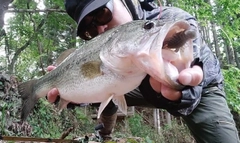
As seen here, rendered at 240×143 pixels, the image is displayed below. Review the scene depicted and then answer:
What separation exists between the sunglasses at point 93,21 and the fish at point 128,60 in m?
0.44

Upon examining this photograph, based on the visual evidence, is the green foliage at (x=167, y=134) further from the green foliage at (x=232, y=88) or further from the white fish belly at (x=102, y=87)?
the white fish belly at (x=102, y=87)

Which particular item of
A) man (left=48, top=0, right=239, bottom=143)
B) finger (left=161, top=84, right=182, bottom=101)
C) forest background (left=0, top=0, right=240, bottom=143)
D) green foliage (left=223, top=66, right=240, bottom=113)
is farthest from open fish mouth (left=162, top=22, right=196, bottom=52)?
green foliage (left=223, top=66, right=240, bottom=113)

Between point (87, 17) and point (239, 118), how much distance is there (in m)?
11.2

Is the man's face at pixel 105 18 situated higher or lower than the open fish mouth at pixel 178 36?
higher

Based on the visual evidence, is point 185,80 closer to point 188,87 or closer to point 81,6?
point 188,87

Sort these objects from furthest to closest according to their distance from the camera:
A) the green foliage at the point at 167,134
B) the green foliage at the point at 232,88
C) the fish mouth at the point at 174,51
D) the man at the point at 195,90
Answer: the green foliage at the point at 167,134
the green foliage at the point at 232,88
the man at the point at 195,90
the fish mouth at the point at 174,51

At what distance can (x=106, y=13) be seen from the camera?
2547 millimetres

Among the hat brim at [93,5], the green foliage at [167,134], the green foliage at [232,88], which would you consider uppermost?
the hat brim at [93,5]

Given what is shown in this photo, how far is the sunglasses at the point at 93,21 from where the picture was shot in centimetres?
254

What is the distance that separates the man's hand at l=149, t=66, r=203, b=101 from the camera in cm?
147

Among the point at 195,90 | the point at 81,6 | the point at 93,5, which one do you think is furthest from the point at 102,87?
the point at 81,6

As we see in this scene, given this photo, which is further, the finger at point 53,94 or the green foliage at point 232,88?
the green foliage at point 232,88

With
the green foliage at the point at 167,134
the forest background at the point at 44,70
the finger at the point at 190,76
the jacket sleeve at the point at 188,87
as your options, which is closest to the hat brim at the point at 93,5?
the jacket sleeve at the point at 188,87

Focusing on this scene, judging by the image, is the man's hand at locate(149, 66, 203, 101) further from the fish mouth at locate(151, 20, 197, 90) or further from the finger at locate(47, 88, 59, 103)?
the finger at locate(47, 88, 59, 103)
